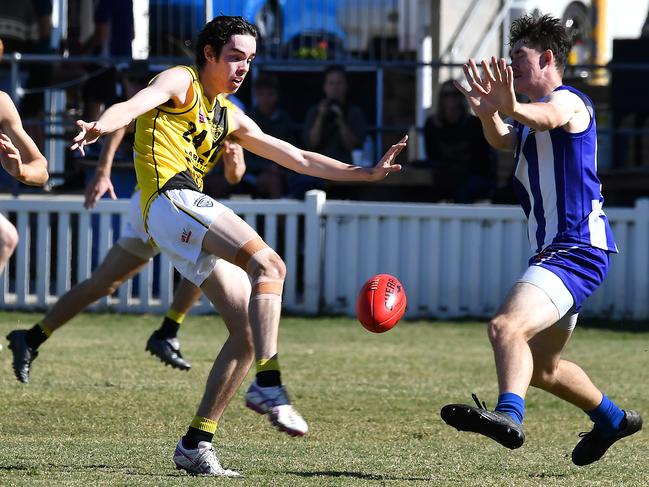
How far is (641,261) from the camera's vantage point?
12328 mm

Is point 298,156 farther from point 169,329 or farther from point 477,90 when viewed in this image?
point 169,329

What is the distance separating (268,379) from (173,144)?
3.97 ft

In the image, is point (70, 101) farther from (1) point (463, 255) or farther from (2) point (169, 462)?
(2) point (169, 462)

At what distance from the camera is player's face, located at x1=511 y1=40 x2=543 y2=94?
19.2 feet

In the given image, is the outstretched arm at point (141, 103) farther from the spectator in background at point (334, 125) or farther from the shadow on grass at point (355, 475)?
the spectator in background at point (334, 125)

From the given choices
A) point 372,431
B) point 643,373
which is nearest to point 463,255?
point 643,373

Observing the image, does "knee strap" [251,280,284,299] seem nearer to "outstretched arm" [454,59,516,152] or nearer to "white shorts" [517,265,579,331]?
"white shorts" [517,265,579,331]

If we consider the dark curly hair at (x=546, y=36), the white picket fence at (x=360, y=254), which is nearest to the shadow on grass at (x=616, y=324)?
the white picket fence at (x=360, y=254)

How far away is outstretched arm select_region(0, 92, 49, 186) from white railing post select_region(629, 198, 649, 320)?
701cm

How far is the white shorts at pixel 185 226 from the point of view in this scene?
18.5 feet

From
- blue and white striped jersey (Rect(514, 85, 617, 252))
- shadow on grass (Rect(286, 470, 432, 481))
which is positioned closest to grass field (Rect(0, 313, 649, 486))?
shadow on grass (Rect(286, 470, 432, 481))

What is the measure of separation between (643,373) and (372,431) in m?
3.18

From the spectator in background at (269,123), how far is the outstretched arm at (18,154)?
6154mm

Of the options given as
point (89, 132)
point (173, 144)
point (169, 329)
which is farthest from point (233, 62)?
point (169, 329)
